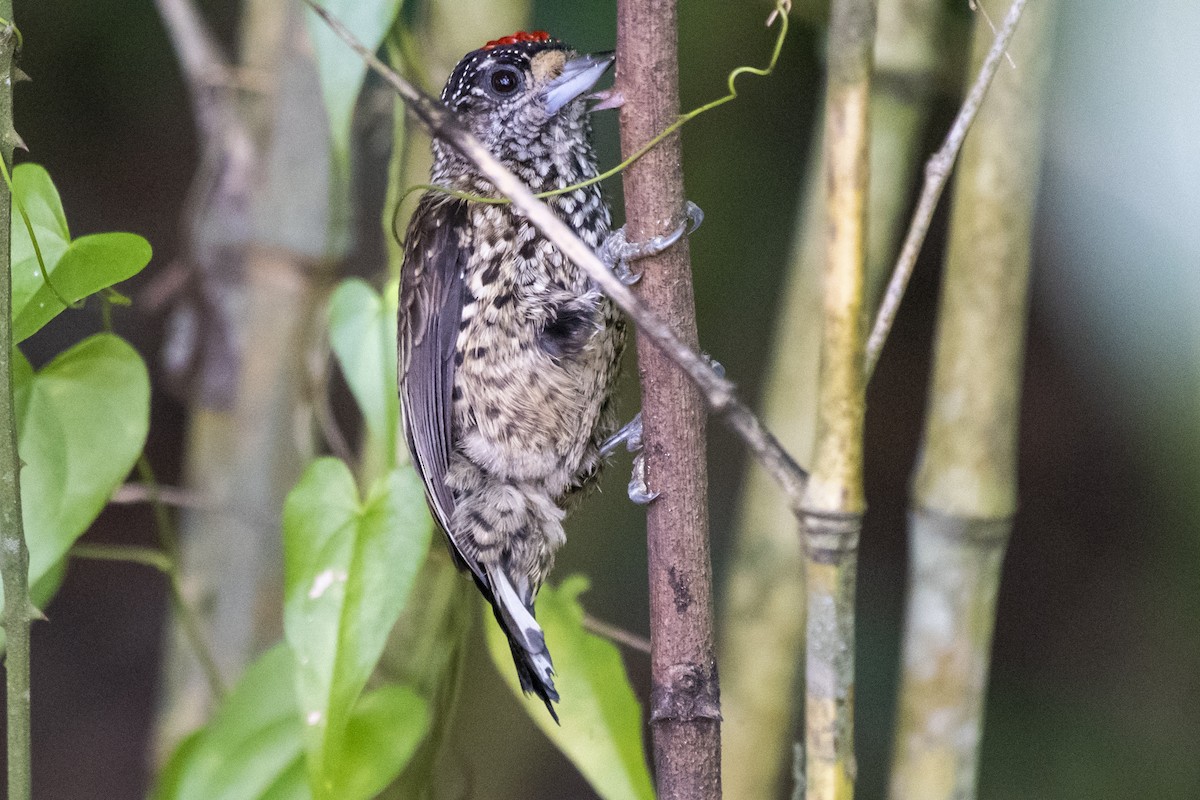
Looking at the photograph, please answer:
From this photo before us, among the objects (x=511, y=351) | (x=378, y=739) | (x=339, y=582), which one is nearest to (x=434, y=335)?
(x=511, y=351)

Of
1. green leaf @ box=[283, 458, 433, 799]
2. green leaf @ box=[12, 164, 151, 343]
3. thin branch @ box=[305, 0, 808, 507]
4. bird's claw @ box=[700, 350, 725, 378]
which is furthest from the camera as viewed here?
green leaf @ box=[283, 458, 433, 799]

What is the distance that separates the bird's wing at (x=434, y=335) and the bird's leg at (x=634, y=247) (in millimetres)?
223

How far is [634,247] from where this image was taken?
765 millimetres

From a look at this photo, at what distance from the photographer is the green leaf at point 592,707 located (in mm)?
1120

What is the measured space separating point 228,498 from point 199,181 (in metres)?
0.48

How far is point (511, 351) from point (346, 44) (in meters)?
0.34

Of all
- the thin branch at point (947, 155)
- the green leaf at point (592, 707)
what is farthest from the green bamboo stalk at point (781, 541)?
the thin branch at point (947, 155)

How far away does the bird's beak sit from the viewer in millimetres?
1021

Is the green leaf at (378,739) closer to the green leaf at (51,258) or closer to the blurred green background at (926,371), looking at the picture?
the blurred green background at (926,371)

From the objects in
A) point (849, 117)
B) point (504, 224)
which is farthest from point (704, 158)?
point (849, 117)

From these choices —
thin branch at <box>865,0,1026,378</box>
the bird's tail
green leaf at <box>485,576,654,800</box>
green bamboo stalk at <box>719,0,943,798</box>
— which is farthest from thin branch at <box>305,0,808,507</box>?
green bamboo stalk at <box>719,0,943,798</box>

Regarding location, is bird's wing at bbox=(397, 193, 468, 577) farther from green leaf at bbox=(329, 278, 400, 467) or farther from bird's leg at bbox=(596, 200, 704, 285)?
bird's leg at bbox=(596, 200, 704, 285)

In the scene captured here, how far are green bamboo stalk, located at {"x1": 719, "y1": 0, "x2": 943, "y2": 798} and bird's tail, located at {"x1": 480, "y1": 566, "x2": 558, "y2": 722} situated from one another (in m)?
0.40

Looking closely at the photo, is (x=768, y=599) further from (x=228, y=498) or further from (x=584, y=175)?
(x=228, y=498)
